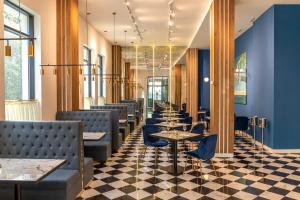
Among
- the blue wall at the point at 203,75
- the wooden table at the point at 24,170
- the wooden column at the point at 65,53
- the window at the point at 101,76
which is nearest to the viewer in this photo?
the wooden table at the point at 24,170

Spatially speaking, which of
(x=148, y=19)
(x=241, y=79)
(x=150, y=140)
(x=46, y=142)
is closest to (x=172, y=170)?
(x=150, y=140)

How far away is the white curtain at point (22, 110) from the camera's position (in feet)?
16.3

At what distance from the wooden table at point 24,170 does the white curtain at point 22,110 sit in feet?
6.45

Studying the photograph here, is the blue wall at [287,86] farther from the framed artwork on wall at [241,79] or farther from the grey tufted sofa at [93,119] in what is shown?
the grey tufted sofa at [93,119]

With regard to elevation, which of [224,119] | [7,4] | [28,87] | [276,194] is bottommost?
[276,194]

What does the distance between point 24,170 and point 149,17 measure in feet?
25.0

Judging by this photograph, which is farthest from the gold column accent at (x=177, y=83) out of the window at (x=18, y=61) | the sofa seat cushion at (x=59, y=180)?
the sofa seat cushion at (x=59, y=180)

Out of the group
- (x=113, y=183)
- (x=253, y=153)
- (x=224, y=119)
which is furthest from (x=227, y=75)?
(x=113, y=183)

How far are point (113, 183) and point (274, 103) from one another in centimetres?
474

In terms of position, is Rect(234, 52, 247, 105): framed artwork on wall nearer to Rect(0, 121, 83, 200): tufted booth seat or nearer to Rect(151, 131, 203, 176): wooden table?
Rect(151, 131, 203, 176): wooden table

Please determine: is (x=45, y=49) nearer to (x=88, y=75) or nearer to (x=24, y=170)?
(x=24, y=170)

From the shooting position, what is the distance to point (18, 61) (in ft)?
18.7

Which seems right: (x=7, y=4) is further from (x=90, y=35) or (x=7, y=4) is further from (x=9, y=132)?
(x=90, y=35)

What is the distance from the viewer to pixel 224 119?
22.7ft
